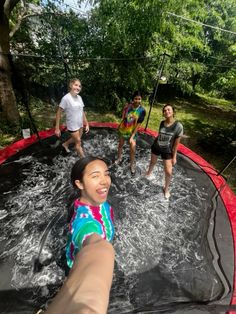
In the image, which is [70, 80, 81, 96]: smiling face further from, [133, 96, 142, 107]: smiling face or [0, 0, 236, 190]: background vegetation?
[0, 0, 236, 190]: background vegetation

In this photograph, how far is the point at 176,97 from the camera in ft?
32.3

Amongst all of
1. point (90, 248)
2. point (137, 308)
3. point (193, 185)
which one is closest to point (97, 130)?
point (193, 185)

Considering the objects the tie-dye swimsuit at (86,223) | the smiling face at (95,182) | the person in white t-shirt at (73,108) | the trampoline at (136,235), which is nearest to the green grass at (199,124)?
the trampoline at (136,235)

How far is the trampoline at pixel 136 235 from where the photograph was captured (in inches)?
72.7

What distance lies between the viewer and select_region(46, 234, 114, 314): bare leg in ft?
1.43

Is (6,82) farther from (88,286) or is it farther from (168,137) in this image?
(88,286)

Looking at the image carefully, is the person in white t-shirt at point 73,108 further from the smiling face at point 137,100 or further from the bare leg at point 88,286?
the bare leg at point 88,286

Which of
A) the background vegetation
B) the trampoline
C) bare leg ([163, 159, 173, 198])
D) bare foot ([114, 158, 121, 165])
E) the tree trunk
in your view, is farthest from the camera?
the background vegetation

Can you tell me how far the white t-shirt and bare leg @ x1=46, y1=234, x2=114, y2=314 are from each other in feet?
8.47

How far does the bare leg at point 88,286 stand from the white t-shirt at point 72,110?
2.58 metres

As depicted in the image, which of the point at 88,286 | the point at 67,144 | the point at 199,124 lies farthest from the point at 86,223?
the point at 199,124

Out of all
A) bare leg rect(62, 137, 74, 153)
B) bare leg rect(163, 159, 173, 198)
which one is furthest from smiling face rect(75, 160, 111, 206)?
bare leg rect(62, 137, 74, 153)

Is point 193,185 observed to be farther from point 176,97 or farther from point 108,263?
point 176,97

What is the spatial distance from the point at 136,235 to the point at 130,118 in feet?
5.09
